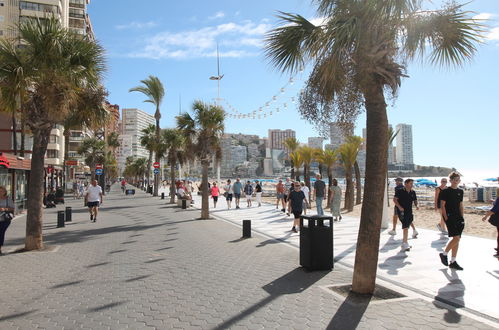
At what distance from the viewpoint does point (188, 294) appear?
18.9 ft

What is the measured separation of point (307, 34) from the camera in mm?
6348

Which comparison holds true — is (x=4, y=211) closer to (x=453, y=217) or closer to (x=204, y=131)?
(x=453, y=217)

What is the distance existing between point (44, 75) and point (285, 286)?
6986 mm

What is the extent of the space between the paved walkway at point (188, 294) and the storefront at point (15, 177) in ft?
27.4

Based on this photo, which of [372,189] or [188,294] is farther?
[188,294]

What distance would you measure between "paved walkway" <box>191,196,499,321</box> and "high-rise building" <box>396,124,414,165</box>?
146 metres

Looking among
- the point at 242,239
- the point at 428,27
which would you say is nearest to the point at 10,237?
the point at 242,239

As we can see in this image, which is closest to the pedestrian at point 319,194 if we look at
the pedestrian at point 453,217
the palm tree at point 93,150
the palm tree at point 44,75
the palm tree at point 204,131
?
the palm tree at point 204,131

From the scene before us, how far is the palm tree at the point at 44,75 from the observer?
8.95 metres

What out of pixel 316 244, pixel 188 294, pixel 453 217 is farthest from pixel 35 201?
pixel 453 217

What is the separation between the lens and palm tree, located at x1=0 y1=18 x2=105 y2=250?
8.95 metres

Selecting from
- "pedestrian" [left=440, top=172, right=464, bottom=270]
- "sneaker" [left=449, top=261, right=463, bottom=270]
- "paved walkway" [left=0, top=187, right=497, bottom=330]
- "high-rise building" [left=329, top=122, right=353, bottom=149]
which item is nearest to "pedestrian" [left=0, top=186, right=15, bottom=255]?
"paved walkway" [left=0, top=187, right=497, bottom=330]

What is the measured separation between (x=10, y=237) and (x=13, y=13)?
157 feet

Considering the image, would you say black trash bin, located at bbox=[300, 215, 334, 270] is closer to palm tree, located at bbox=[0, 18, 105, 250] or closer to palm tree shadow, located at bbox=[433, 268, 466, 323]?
palm tree shadow, located at bbox=[433, 268, 466, 323]
